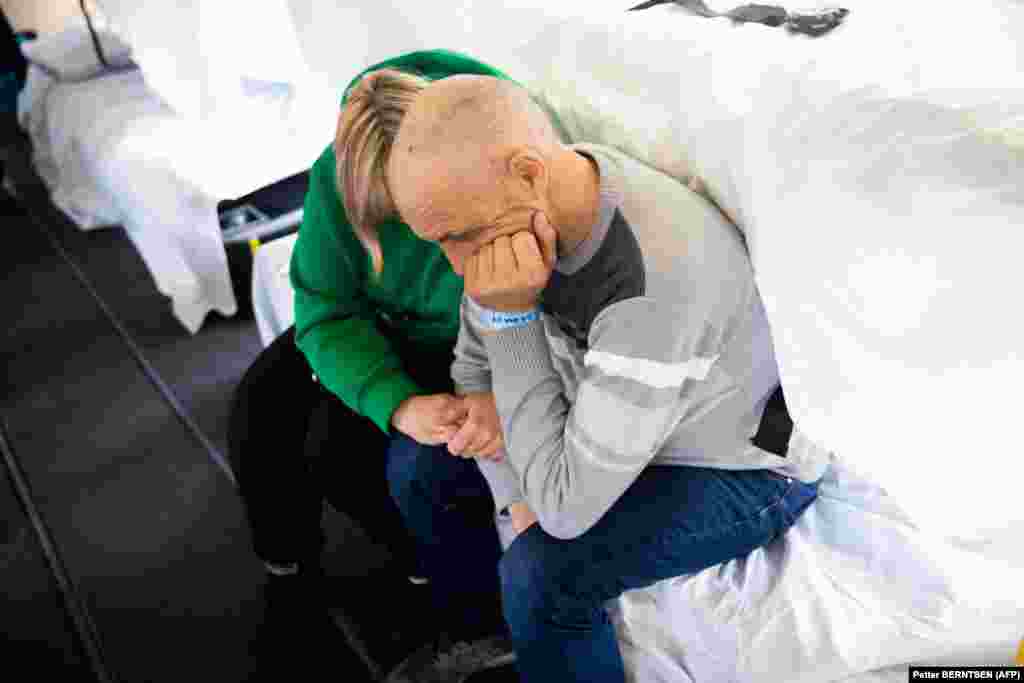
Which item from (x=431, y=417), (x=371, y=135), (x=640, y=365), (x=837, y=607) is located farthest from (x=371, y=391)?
(x=837, y=607)

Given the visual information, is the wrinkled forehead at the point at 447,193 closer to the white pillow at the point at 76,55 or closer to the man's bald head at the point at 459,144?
the man's bald head at the point at 459,144

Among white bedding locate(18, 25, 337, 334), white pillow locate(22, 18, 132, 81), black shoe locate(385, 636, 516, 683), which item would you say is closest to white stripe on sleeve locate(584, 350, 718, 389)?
black shoe locate(385, 636, 516, 683)

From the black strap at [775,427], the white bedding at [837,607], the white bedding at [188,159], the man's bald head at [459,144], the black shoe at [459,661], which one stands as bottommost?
the black shoe at [459,661]

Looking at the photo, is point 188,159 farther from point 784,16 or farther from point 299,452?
A: point 784,16

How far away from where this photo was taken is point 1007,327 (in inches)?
25.4

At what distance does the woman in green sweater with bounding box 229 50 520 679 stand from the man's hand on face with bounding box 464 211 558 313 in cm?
19

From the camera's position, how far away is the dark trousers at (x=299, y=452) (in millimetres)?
1209

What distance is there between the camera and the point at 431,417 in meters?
1.04

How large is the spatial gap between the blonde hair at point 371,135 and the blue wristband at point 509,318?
0.60 ft

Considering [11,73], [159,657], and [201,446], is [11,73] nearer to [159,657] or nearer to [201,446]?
[201,446]

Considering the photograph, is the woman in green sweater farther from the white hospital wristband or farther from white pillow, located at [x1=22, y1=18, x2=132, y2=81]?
white pillow, located at [x1=22, y1=18, x2=132, y2=81]

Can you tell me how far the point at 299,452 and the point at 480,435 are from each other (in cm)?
42

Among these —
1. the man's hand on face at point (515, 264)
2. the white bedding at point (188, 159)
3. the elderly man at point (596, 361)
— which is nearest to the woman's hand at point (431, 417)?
the elderly man at point (596, 361)

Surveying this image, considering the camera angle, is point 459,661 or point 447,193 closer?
point 447,193
